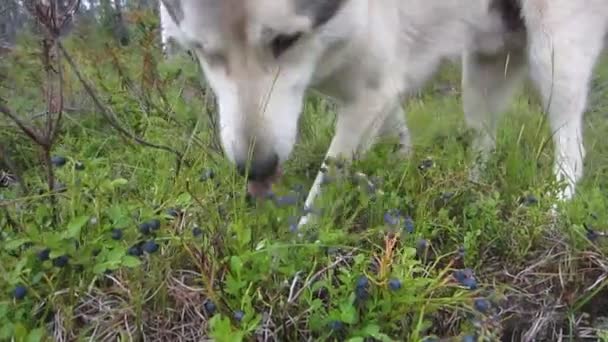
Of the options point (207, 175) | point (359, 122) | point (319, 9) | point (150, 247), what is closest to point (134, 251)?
point (150, 247)

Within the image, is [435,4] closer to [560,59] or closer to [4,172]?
[560,59]

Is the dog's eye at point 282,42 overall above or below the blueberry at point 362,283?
above

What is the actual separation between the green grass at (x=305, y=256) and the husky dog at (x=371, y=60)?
142 mm

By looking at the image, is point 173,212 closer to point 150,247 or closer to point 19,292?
point 150,247

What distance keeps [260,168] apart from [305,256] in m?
0.38

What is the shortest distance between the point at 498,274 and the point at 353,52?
84 centimetres

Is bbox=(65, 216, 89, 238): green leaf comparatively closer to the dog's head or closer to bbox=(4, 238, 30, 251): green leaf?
bbox=(4, 238, 30, 251): green leaf

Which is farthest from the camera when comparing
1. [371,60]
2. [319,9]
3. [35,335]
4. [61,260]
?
[371,60]

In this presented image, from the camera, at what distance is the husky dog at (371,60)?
70.6 inches

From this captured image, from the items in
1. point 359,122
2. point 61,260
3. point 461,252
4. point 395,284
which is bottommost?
point 461,252

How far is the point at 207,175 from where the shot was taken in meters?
1.76

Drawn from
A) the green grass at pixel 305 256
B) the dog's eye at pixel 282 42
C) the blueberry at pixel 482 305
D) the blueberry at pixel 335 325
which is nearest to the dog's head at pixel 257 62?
the dog's eye at pixel 282 42

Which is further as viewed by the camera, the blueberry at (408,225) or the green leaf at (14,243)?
the blueberry at (408,225)

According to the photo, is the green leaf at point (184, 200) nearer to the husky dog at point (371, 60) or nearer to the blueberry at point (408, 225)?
the husky dog at point (371, 60)
